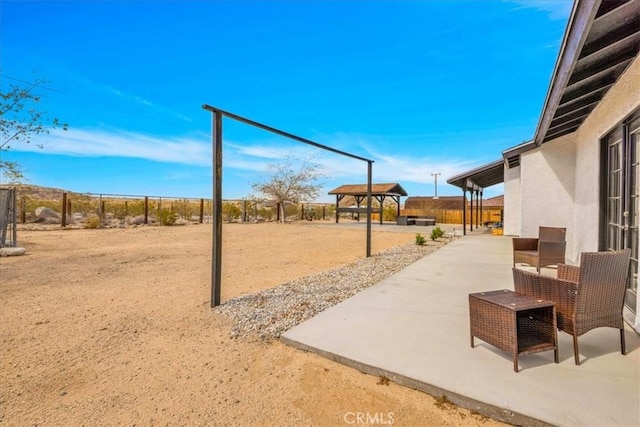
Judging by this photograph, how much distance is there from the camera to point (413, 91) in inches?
564

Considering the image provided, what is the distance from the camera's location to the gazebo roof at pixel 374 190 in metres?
21.4

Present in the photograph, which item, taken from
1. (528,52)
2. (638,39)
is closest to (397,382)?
(638,39)

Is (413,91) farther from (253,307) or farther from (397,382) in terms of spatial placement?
(397,382)

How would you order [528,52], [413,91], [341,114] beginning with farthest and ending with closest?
[341,114]
[413,91]
[528,52]

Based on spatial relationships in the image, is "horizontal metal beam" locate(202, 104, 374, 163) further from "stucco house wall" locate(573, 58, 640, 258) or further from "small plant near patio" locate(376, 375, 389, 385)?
"stucco house wall" locate(573, 58, 640, 258)

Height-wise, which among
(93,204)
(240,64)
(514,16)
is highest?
(240,64)

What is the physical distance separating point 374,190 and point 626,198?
18357 mm

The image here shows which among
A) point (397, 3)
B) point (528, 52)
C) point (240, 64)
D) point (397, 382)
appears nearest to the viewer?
point (397, 382)

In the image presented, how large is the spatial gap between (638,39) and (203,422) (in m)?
5.11

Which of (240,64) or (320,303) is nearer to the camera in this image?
(320,303)

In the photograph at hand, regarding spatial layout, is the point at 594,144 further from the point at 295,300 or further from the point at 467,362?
the point at 295,300
